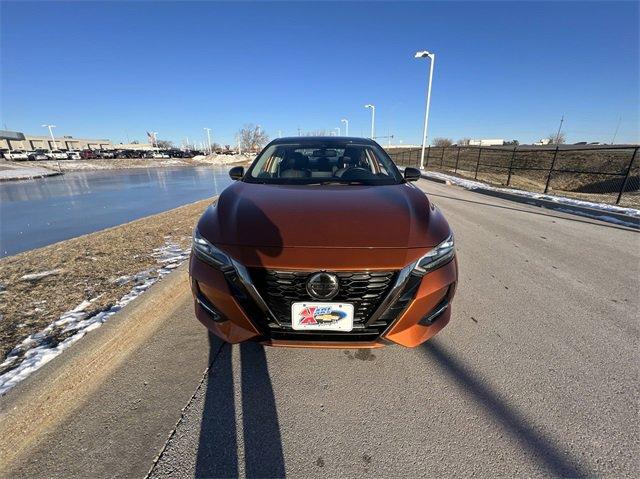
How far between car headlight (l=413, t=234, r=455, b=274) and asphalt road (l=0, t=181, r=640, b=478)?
798 millimetres

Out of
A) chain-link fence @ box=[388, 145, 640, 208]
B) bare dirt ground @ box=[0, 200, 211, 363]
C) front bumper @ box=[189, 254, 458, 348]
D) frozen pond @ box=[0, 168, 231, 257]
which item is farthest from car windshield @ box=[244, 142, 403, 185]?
chain-link fence @ box=[388, 145, 640, 208]

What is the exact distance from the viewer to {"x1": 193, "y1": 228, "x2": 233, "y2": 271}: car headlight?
184 cm

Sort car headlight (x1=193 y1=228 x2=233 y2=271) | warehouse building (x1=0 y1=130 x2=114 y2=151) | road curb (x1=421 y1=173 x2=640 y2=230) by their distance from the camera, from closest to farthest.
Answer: car headlight (x1=193 y1=228 x2=233 y2=271) → road curb (x1=421 y1=173 x2=640 y2=230) → warehouse building (x1=0 y1=130 x2=114 y2=151)

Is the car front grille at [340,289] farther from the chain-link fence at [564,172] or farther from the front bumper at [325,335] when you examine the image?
the chain-link fence at [564,172]

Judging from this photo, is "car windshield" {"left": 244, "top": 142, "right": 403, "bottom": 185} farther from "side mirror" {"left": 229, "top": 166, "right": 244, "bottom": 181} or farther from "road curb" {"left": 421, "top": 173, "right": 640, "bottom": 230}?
"road curb" {"left": 421, "top": 173, "right": 640, "bottom": 230}

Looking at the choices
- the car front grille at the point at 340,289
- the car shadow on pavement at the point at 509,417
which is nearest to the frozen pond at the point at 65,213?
the car front grille at the point at 340,289

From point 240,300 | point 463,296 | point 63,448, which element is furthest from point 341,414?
point 463,296

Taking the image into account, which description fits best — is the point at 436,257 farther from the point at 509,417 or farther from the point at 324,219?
the point at 509,417

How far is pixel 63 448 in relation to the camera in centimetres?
160

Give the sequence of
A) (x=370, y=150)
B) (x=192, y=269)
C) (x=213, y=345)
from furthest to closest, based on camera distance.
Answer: (x=370, y=150) → (x=213, y=345) → (x=192, y=269)

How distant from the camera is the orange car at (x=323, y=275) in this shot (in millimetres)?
1737

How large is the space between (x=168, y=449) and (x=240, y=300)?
83cm

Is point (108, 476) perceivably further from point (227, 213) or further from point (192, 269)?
point (227, 213)

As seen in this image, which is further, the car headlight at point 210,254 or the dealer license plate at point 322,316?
the car headlight at point 210,254
